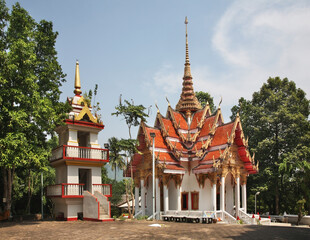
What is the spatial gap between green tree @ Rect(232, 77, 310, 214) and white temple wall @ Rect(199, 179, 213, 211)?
10.7 metres

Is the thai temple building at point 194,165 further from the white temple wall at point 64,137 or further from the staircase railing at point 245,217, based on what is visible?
the white temple wall at point 64,137

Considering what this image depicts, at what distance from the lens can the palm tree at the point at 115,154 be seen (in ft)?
90.8

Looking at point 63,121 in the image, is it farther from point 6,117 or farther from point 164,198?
point 164,198

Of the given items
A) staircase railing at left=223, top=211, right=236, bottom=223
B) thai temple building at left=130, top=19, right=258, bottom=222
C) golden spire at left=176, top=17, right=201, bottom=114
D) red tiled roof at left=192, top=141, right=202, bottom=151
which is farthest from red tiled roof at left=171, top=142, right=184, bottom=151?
staircase railing at left=223, top=211, right=236, bottom=223

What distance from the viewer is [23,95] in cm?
1955

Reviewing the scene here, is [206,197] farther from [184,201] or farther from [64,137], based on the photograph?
[64,137]

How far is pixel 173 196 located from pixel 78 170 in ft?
32.6

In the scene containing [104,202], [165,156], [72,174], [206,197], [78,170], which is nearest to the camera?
[104,202]

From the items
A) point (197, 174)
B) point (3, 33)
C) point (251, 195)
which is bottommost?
point (251, 195)

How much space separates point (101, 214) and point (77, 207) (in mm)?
1975

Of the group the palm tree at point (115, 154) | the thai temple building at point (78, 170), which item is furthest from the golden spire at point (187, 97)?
the thai temple building at point (78, 170)

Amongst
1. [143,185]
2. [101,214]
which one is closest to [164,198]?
[143,185]

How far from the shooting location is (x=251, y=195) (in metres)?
41.2

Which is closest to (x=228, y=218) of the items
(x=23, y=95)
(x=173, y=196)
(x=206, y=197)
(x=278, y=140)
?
(x=206, y=197)
